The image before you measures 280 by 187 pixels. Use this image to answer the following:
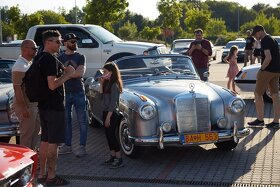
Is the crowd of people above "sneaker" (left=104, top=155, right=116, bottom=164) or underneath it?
above

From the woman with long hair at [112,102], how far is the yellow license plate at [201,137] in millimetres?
1008

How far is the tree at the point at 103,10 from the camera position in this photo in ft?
99.6

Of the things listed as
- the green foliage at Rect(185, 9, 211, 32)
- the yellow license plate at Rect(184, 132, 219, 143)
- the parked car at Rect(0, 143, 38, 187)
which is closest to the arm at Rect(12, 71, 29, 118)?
the parked car at Rect(0, 143, 38, 187)

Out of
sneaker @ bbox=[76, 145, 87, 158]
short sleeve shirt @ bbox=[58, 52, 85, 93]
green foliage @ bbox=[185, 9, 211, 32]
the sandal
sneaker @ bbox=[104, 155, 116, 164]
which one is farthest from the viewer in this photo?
green foliage @ bbox=[185, 9, 211, 32]

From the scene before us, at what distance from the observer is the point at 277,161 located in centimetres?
708

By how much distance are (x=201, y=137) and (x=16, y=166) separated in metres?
3.41

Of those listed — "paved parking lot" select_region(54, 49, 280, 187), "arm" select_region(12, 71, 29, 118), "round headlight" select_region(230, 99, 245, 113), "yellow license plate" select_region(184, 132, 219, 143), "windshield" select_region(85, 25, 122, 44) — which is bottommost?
"paved parking lot" select_region(54, 49, 280, 187)

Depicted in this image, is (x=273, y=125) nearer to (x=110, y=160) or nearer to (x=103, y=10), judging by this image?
(x=110, y=160)

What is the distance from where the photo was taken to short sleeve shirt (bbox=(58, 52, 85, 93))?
734 cm

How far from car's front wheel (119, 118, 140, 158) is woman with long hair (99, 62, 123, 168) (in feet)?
0.96

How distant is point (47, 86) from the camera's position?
5668 millimetres

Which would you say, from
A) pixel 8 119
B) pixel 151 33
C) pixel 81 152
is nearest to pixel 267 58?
pixel 81 152

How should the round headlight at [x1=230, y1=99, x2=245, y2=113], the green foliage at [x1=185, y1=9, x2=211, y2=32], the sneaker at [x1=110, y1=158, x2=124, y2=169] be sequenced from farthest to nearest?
1. the green foliage at [x1=185, y1=9, x2=211, y2=32]
2. the round headlight at [x1=230, y1=99, x2=245, y2=113]
3. the sneaker at [x1=110, y1=158, x2=124, y2=169]

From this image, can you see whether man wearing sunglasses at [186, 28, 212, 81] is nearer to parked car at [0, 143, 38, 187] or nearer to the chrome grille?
the chrome grille
